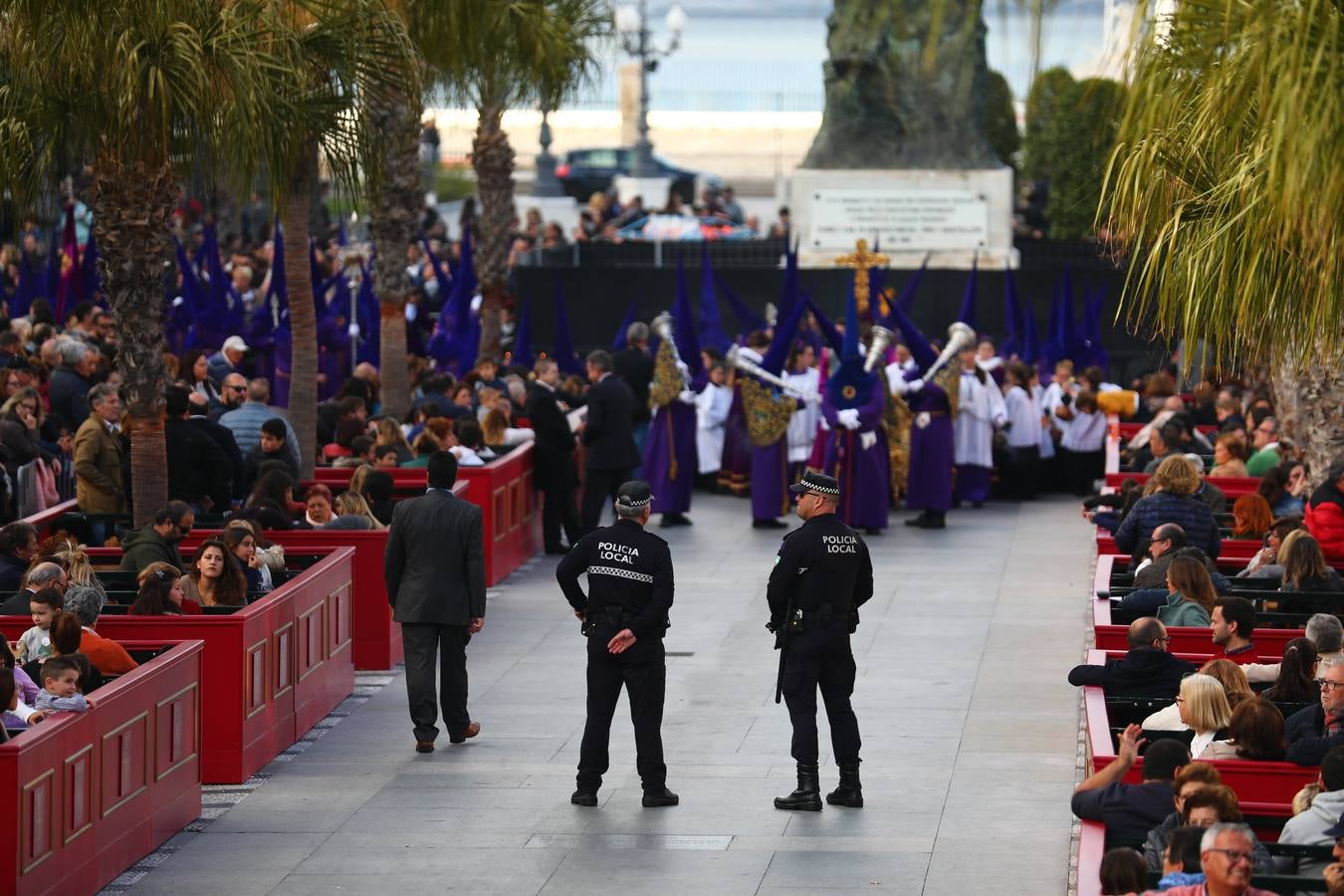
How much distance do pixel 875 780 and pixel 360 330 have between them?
16641 mm

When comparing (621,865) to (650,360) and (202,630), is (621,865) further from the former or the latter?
(650,360)

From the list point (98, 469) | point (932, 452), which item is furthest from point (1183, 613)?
point (932, 452)

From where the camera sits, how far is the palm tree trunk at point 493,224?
26234 millimetres

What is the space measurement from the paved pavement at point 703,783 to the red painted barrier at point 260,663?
24 centimetres

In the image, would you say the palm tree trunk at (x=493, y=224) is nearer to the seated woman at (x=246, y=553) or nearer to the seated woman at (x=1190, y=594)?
the seated woman at (x=246, y=553)

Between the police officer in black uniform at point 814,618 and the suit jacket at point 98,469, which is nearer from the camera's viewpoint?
the police officer in black uniform at point 814,618

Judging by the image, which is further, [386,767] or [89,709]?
[386,767]

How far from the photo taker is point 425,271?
107 feet

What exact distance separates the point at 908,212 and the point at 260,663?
20.8m

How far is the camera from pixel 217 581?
11.8 meters

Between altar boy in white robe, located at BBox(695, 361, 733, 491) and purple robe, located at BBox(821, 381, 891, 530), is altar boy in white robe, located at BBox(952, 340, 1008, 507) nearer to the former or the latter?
purple robe, located at BBox(821, 381, 891, 530)

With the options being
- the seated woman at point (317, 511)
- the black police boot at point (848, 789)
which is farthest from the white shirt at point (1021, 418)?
the black police boot at point (848, 789)

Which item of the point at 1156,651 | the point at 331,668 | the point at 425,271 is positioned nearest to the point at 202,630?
the point at 331,668

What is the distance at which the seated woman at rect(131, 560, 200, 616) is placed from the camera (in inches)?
443
